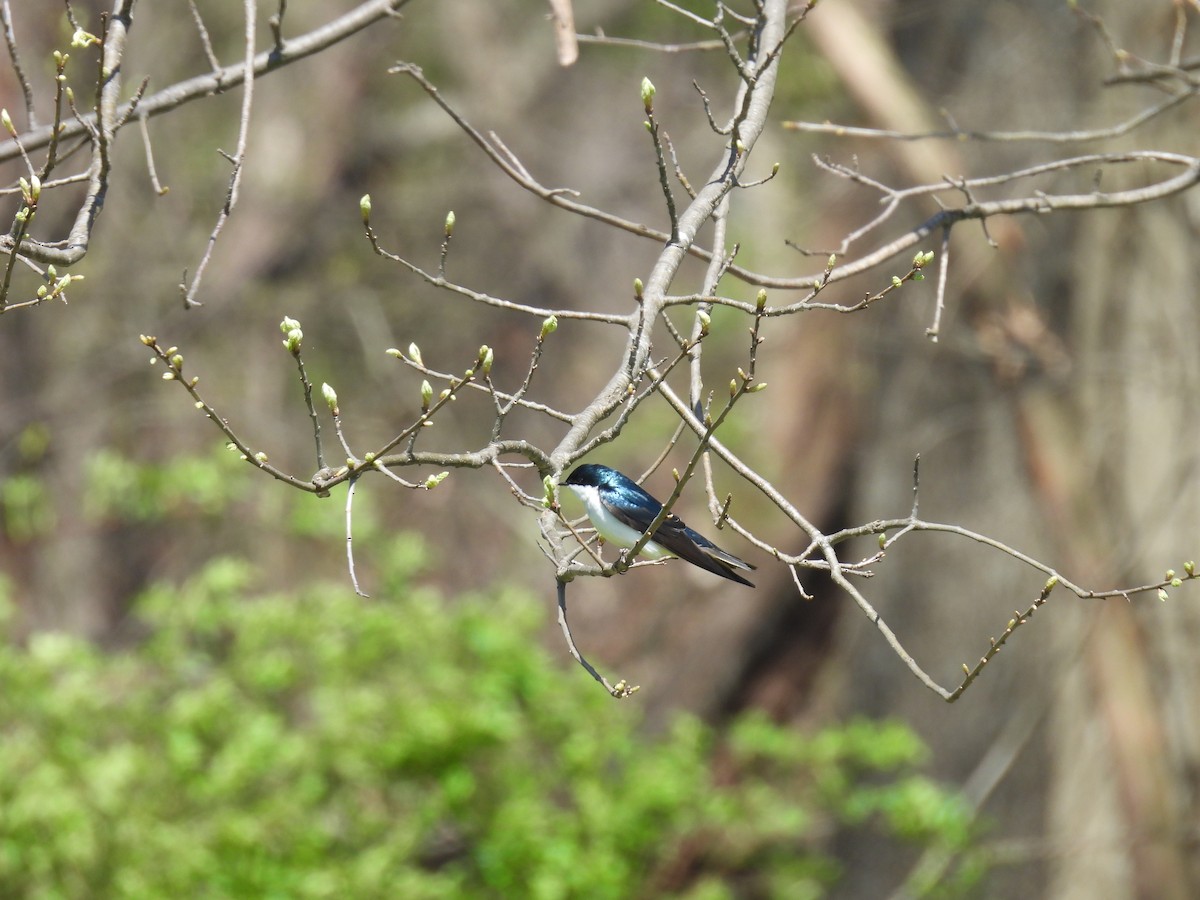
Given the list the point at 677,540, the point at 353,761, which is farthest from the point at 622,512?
the point at 353,761

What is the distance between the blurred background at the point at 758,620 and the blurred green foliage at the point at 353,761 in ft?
0.07

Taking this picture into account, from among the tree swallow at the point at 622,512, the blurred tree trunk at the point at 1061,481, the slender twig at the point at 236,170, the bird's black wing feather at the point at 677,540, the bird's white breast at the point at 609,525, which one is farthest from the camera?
the blurred tree trunk at the point at 1061,481

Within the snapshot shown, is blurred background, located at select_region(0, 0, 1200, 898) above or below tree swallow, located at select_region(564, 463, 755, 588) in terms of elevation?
above

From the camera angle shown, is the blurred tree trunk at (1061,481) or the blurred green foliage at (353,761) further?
the blurred tree trunk at (1061,481)

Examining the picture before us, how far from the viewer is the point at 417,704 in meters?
5.54

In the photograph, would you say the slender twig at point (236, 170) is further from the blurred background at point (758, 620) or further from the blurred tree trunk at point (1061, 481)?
the blurred tree trunk at point (1061, 481)

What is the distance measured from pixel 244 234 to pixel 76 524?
277cm

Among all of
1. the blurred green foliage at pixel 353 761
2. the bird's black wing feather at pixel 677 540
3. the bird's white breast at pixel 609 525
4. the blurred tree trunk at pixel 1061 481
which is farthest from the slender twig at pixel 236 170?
the blurred tree trunk at pixel 1061 481

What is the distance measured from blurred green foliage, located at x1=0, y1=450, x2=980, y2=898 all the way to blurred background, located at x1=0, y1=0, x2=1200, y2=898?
0.02 metres

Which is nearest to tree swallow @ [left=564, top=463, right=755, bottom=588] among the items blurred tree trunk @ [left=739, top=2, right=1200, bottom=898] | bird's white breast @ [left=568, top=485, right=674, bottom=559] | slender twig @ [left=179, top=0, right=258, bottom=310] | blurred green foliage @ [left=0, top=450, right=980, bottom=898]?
bird's white breast @ [left=568, top=485, right=674, bottom=559]

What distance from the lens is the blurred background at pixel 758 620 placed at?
5.44 metres

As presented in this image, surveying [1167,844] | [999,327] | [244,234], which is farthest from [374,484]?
[1167,844]

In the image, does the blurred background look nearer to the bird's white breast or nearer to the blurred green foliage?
the blurred green foliage

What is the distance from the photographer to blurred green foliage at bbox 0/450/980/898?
16.9 feet
